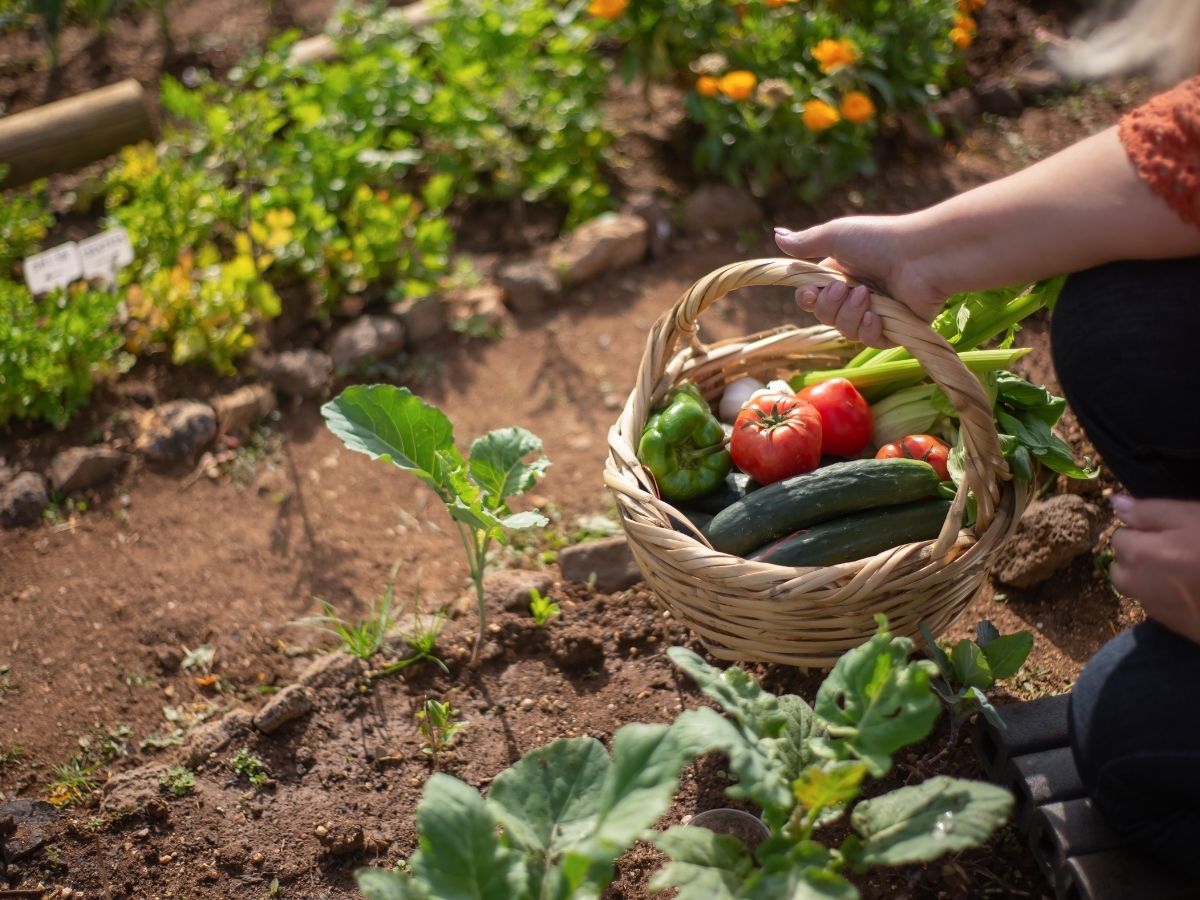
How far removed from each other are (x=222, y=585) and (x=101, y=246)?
1439 millimetres

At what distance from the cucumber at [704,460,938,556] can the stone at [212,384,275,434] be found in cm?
196

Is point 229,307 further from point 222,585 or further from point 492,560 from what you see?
point 492,560

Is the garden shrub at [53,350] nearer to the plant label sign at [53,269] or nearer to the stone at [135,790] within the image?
the plant label sign at [53,269]

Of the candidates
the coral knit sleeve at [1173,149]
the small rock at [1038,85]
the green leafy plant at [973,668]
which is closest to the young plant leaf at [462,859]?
the green leafy plant at [973,668]

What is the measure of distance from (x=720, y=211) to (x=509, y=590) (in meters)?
2.02

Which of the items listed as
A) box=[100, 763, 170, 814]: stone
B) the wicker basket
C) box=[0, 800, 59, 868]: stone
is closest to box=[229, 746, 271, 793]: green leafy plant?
box=[100, 763, 170, 814]: stone

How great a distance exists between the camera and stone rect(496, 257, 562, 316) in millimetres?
3914

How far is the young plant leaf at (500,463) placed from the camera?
2.46 m

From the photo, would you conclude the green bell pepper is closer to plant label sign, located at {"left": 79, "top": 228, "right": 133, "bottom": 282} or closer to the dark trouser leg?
the dark trouser leg

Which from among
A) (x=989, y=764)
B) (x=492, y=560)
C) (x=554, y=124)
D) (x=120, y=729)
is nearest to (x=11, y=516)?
(x=120, y=729)

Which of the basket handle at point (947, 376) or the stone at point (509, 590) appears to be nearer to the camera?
the basket handle at point (947, 376)

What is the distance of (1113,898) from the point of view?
176 centimetres

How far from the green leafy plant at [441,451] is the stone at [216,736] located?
68 cm

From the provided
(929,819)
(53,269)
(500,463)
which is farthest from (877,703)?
(53,269)
